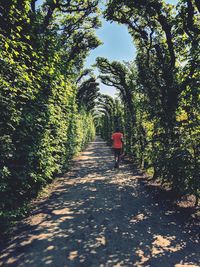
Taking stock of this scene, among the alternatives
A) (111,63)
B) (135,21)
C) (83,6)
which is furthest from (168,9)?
(111,63)

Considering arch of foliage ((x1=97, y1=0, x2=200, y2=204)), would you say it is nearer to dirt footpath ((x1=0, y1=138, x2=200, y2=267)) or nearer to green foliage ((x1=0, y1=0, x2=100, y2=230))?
dirt footpath ((x1=0, y1=138, x2=200, y2=267))

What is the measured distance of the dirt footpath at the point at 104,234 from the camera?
4602 millimetres

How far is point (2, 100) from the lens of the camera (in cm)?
511

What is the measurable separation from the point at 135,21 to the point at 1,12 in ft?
28.6

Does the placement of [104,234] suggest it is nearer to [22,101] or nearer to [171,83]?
[22,101]

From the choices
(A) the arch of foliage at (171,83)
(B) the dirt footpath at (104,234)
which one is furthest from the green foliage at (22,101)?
(A) the arch of foliage at (171,83)

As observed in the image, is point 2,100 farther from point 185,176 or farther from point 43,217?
point 185,176

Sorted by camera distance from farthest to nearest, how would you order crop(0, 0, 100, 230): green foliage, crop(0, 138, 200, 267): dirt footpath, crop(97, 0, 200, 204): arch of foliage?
crop(97, 0, 200, 204): arch of foliage → crop(0, 0, 100, 230): green foliage → crop(0, 138, 200, 267): dirt footpath

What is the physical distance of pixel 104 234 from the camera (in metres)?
5.71

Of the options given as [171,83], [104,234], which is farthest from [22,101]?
[171,83]

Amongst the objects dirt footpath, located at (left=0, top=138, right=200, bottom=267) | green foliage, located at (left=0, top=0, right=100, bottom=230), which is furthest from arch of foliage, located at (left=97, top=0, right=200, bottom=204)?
green foliage, located at (left=0, top=0, right=100, bottom=230)

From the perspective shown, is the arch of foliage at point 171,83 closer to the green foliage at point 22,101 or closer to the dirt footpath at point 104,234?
the dirt footpath at point 104,234

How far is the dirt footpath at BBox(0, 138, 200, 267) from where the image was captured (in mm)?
4602

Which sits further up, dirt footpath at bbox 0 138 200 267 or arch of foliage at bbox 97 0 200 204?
arch of foliage at bbox 97 0 200 204
